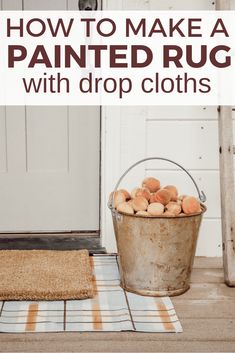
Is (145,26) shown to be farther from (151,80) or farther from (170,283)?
(170,283)

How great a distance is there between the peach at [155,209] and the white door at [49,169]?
0.79m

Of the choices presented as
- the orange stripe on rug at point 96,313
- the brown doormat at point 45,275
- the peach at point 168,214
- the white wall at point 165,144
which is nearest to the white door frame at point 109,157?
the white wall at point 165,144

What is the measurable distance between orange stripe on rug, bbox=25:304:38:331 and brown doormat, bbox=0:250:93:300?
6cm

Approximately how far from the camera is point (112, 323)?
183 centimetres

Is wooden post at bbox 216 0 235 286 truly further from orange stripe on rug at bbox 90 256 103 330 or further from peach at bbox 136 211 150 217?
orange stripe on rug at bbox 90 256 103 330

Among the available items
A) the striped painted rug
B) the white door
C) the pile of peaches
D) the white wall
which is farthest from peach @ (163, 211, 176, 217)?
the white door

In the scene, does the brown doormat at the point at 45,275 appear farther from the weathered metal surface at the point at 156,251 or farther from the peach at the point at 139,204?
the peach at the point at 139,204

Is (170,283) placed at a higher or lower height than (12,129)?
lower

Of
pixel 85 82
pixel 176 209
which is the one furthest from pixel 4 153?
pixel 176 209

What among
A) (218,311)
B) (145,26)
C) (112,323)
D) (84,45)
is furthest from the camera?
(84,45)

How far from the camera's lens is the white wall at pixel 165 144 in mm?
2508

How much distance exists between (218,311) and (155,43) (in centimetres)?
114

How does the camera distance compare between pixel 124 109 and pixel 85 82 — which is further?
pixel 85 82

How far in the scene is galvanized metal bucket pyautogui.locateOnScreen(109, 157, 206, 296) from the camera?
2025 mm
